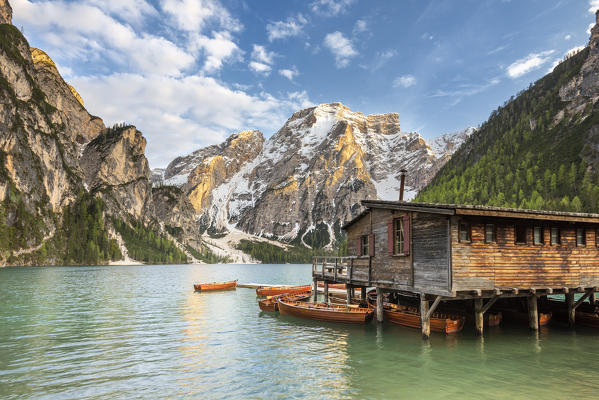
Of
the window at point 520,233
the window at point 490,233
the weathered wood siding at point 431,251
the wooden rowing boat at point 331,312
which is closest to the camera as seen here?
the weathered wood siding at point 431,251

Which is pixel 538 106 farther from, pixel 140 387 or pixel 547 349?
pixel 140 387

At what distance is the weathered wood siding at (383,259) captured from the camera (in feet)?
90.1

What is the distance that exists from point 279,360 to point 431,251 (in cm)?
1169

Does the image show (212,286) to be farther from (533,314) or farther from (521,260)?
(521,260)

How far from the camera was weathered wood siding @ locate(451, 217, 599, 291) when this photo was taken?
23641mm

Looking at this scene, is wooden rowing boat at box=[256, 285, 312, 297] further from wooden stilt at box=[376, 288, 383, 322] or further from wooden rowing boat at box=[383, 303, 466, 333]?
wooden stilt at box=[376, 288, 383, 322]

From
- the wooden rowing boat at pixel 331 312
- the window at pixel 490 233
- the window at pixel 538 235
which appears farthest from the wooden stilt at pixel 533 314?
the wooden rowing boat at pixel 331 312

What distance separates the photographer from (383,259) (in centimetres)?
3053

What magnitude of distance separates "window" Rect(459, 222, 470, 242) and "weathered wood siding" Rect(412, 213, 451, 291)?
1064 millimetres

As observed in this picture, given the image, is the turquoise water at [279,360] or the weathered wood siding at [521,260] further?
the weathered wood siding at [521,260]

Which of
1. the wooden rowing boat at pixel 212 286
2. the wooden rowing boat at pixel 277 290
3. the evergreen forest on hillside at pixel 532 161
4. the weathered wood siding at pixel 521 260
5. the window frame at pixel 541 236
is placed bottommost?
the wooden rowing boat at pixel 212 286

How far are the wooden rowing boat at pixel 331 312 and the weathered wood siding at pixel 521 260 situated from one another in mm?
10169

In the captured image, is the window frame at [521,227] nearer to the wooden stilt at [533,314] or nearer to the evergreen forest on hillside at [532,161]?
the wooden stilt at [533,314]

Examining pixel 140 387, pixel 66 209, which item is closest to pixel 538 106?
pixel 140 387
